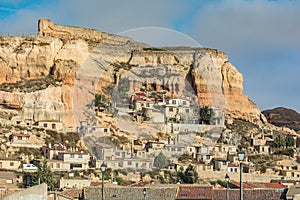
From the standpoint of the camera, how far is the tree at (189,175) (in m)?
69.0

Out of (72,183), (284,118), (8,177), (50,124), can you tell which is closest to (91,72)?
(50,124)

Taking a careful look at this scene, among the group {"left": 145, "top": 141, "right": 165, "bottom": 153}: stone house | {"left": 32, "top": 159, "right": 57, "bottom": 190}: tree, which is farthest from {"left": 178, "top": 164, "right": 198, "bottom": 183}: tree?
{"left": 32, "top": 159, "right": 57, "bottom": 190}: tree

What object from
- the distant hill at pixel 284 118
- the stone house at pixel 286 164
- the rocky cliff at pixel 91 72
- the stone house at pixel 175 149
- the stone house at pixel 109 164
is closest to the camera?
the stone house at pixel 109 164

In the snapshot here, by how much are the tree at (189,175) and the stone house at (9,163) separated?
14.3 metres

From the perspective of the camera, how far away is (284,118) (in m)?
133

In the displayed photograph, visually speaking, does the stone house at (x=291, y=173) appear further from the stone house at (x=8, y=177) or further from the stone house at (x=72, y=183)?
the stone house at (x=8, y=177)

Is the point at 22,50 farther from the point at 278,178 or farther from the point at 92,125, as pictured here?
the point at 278,178

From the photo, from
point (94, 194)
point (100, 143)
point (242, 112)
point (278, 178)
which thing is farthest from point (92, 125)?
point (94, 194)

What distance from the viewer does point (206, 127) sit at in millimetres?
91125

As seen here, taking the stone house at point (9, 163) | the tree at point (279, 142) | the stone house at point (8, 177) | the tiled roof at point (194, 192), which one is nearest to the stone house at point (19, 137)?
the stone house at point (9, 163)

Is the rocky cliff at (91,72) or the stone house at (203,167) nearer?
the stone house at (203,167)

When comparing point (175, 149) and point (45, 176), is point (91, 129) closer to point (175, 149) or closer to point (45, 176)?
point (175, 149)

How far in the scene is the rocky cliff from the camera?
276ft

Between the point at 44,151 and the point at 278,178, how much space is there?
21.6 m
